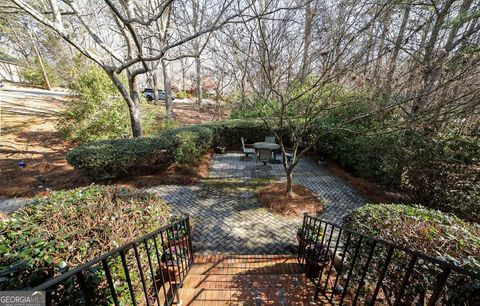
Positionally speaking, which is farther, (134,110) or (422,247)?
(134,110)

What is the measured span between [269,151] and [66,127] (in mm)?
8962

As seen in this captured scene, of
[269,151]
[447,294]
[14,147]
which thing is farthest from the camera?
[14,147]

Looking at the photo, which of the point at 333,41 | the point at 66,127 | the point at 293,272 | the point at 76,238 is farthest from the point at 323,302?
the point at 66,127

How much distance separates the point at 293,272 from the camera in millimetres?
3164

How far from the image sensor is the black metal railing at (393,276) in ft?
4.19

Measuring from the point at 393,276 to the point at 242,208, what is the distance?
3.63m

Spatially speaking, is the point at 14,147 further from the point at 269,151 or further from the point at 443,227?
the point at 443,227

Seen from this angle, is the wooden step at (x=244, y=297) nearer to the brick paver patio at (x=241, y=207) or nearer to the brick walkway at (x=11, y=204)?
the brick paver patio at (x=241, y=207)

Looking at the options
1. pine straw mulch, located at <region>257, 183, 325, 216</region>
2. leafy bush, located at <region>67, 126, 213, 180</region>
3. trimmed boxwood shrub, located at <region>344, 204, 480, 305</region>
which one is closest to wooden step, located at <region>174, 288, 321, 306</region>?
trimmed boxwood shrub, located at <region>344, 204, 480, 305</region>

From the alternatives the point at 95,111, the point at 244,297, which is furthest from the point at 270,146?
the point at 95,111

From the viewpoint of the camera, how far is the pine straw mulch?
516cm

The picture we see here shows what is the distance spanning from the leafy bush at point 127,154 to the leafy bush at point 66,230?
10.4ft

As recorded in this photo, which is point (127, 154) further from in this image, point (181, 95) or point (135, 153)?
point (181, 95)

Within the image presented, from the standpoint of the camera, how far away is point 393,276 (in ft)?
6.61
